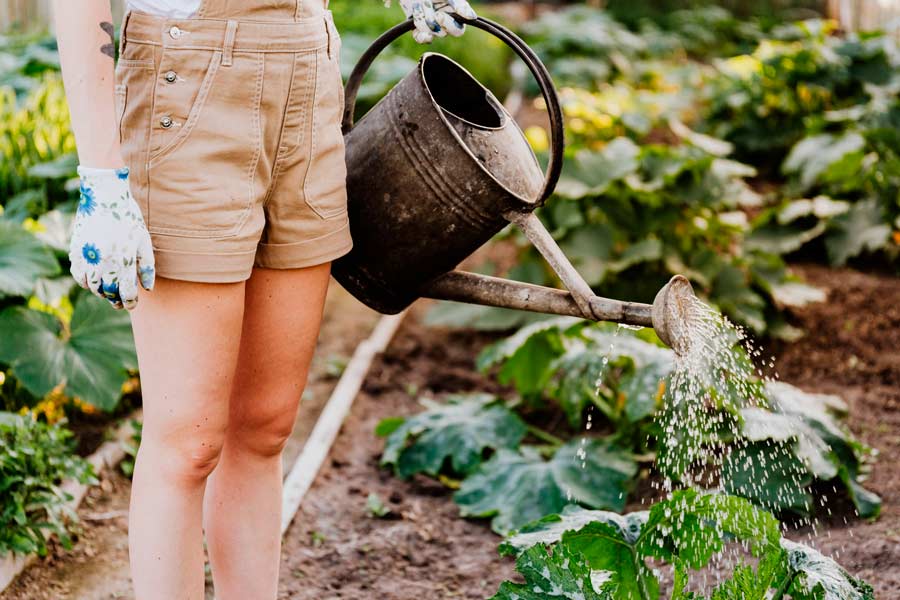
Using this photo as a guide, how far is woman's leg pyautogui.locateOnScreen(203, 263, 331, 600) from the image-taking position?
1.74 metres

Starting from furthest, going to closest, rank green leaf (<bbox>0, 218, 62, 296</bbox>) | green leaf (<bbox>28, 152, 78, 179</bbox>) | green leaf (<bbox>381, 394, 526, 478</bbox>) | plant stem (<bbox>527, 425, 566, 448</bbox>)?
green leaf (<bbox>28, 152, 78, 179</bbox>) → plant stem (<bbox>527, 425, 566, 448</bbox>) → green leaf (<bbox>381, 394, 526, 478</bbox>) → green leaf (<bbox>0, 218, 62, 296</bbox>)

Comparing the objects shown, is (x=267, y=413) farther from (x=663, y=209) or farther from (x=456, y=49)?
(x=456, y=49)

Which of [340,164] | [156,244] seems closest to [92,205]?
[156,244]

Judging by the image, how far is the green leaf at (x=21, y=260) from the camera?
9.16ft

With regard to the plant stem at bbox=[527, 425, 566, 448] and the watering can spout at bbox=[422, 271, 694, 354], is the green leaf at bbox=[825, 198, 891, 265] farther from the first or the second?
the watering can spout at bbox=[422, 271, 694, 354]

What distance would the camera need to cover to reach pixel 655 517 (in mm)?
1909

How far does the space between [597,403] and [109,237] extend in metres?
1.89

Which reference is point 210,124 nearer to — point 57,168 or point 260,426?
point 260,426

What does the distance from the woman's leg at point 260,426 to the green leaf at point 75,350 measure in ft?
3.20

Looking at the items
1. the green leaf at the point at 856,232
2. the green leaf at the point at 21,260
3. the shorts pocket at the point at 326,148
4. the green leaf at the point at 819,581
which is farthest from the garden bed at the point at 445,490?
the shorts pocket at the point at 326,148

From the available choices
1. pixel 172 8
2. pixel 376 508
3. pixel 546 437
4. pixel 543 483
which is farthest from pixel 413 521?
pixel 172 8

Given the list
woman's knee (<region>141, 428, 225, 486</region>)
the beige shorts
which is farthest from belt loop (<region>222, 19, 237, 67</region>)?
woman's knee (<region>141, 428, 225, 486</region>)

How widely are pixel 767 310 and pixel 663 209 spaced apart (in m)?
0.59

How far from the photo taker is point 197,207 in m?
1.55
